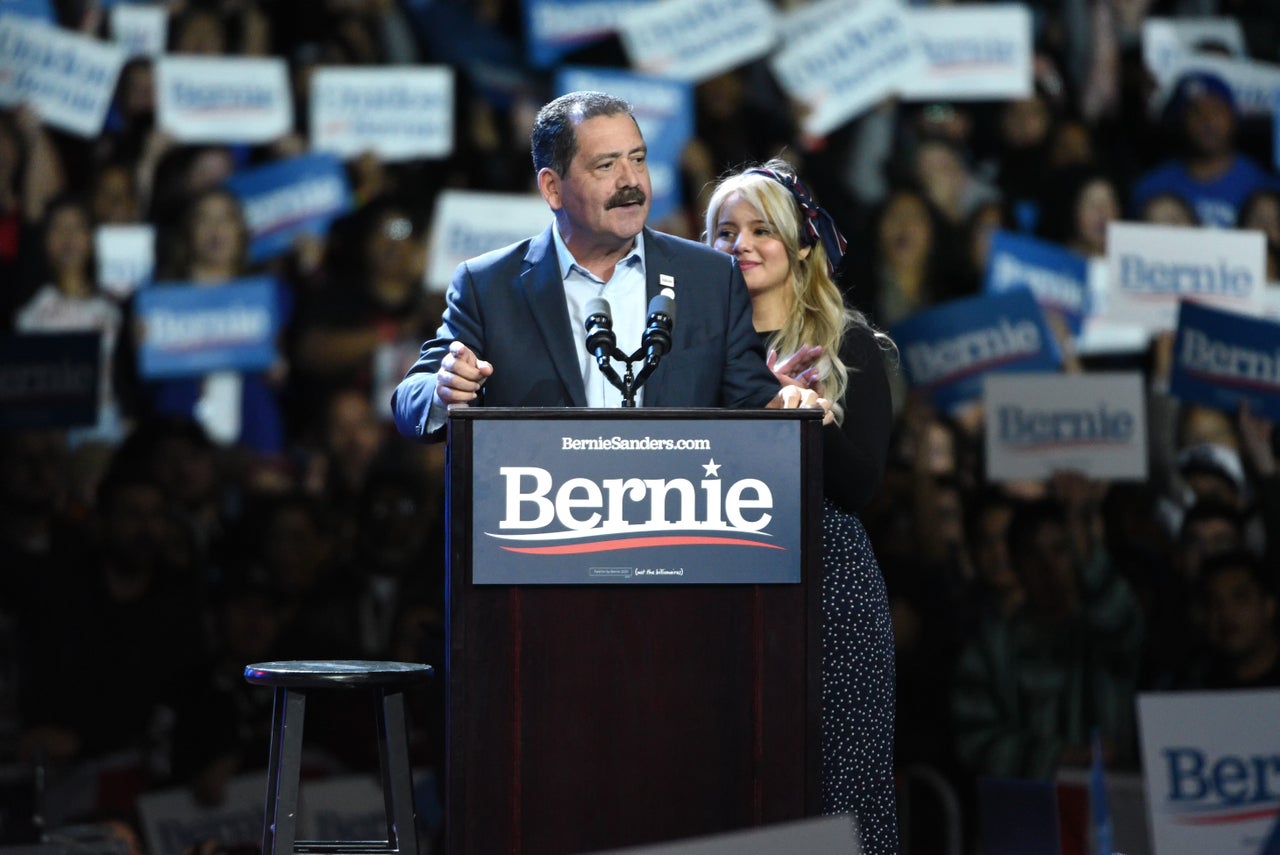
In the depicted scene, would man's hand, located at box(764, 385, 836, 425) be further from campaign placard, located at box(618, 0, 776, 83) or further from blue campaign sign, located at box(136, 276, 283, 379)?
campaign placard, located at box(618, 0, 776, 83)

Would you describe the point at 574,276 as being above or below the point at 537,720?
above

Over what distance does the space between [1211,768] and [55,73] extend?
4.42 meters

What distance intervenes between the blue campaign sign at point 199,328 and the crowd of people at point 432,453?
0.09 m

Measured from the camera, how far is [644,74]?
21.1 feet

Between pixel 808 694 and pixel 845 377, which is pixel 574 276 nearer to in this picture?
pixel 845 377

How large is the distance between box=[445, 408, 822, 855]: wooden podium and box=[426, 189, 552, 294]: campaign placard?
377 centimetres

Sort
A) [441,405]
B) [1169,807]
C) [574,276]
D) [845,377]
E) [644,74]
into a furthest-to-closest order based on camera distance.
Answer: [644,74]
[1169,807]
[845,377]
[574,276]
[441,405]

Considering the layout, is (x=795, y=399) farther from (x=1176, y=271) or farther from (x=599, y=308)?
(x=1176, y=271)

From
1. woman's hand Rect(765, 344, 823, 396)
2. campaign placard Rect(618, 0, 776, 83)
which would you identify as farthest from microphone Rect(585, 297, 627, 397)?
campaign placard Rect(618, 0, 776, 83)

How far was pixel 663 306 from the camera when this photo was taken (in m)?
2.66

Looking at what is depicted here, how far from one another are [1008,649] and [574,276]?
2733 mm

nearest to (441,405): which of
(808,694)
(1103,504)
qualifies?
(808,694)

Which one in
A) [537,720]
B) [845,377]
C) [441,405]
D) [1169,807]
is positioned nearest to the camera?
[537,720]

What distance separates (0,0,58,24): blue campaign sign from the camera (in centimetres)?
612
